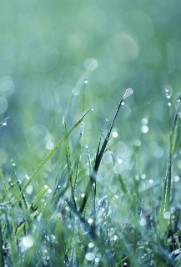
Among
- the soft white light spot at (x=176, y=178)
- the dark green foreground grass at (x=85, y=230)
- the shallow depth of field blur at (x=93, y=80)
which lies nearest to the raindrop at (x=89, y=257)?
the dark green foreground grass at (x=85, y=230)

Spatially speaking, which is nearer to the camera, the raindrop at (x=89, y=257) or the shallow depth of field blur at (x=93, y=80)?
the raindrop at (x=89, y=257)

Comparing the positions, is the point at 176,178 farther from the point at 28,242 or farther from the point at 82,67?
the point at 82,67

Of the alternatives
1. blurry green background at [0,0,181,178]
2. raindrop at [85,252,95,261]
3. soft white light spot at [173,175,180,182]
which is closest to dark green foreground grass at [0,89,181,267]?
raindrop at [85,252,95,261]

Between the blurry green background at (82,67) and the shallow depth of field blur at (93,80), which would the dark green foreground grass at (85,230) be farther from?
the blurry green background at (82,67)

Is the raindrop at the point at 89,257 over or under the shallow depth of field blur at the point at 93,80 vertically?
under

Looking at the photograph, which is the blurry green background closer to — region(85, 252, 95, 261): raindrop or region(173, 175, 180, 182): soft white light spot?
region(173, 175, 180, 182): soft white light spot

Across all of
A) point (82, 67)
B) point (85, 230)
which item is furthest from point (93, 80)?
point (85, 230)

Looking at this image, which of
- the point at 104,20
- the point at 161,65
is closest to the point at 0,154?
the point at 161,65

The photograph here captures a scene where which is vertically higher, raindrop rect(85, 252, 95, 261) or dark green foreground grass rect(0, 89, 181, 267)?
dark green foreground grass rect(0, 89, 181, 267)

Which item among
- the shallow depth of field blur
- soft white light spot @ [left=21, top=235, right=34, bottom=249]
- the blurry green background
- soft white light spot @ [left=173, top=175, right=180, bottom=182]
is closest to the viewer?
soft white light spot @ [left=21, top=235, right=34, bottom=249]
